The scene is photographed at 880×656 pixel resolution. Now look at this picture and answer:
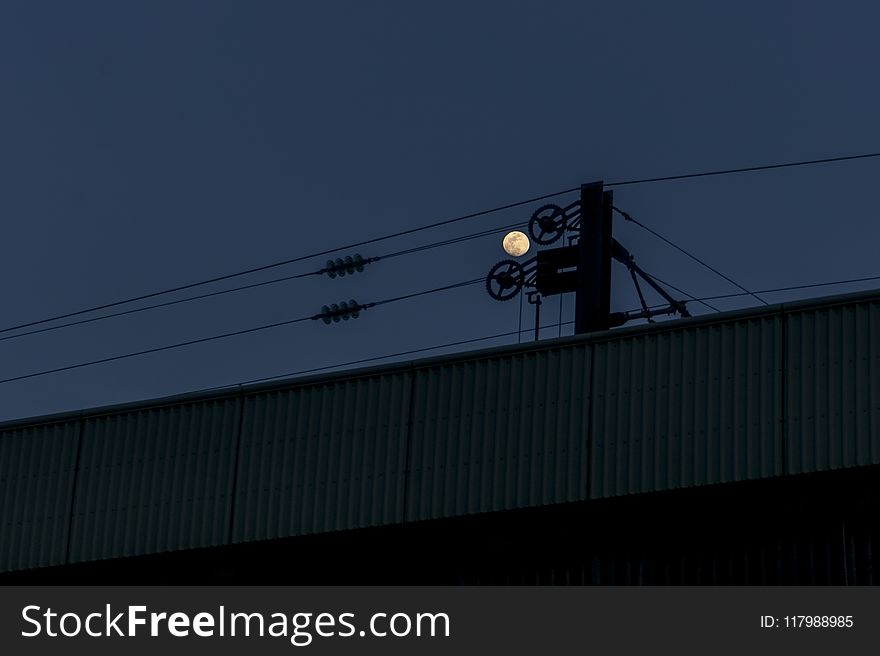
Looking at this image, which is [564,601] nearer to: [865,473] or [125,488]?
[865,473]

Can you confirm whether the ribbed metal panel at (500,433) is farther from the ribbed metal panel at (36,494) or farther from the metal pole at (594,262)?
the ribbed metal panel at (36,494)

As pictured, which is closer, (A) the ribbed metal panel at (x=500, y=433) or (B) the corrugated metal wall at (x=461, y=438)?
(B) the corrugated metal wall at (x=461, y=438)

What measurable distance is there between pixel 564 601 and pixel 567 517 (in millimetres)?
1997

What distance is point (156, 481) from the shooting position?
2567 centimetres

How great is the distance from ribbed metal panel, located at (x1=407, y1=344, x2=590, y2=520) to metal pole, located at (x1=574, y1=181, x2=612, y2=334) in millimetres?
4408

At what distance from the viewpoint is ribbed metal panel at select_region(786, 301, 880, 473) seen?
2120cm

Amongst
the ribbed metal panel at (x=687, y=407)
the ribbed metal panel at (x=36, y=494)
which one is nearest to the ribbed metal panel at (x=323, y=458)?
the ribbed metal panel at (x=687, y=407)

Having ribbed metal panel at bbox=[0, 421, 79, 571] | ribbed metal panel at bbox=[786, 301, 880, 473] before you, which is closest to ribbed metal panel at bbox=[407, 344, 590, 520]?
ribbed metal panel at bbox=[786, 301, 880, 473]

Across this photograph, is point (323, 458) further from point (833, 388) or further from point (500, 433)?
point (833, 388)

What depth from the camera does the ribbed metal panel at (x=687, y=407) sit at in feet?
71.8

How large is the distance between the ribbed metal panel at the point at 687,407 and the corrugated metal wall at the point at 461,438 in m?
0.02

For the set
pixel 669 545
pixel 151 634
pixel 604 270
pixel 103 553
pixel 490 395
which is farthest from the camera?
pixel 604 270

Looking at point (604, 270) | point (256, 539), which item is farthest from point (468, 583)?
point (604, 270)

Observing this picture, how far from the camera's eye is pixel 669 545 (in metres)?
22.3
